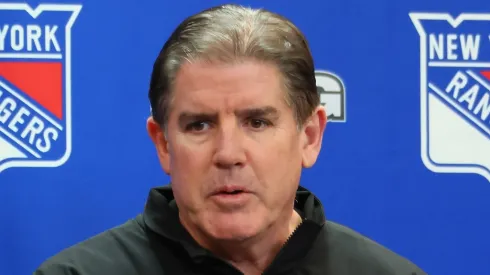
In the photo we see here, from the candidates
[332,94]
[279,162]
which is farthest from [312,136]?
[332,94]

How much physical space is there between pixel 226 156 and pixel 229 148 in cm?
1

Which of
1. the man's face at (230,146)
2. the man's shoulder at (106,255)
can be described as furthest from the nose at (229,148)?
the man's shoulder at (106,255)

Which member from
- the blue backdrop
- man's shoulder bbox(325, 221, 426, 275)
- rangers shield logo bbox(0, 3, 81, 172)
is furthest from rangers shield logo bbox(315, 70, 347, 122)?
rangers shield logo bbox(0, 3, 81, 172)

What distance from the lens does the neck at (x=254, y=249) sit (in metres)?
1.41

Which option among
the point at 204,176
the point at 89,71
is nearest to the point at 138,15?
the point at 89,71

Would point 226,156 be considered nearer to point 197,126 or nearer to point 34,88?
point 197,126

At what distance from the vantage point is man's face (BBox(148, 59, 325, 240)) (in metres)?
1.28

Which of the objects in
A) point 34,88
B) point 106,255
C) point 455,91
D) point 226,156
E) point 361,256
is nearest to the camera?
point 226,156

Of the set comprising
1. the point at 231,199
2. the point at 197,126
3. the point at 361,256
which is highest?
the point at 197,126

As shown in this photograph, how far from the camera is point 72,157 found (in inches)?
73.9

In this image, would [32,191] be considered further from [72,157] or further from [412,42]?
[412,42]

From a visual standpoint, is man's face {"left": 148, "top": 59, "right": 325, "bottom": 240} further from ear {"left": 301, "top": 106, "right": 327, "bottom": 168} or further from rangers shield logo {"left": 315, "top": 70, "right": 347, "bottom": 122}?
rangers shield logo {"left": 315, "top": 70, "right": 347, "bottom": 122}

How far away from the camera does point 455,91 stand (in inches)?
78.5

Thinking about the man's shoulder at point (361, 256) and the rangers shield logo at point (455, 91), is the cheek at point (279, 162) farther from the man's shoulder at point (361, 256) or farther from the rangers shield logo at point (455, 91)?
the rangers shield logo at point (455, 91)
